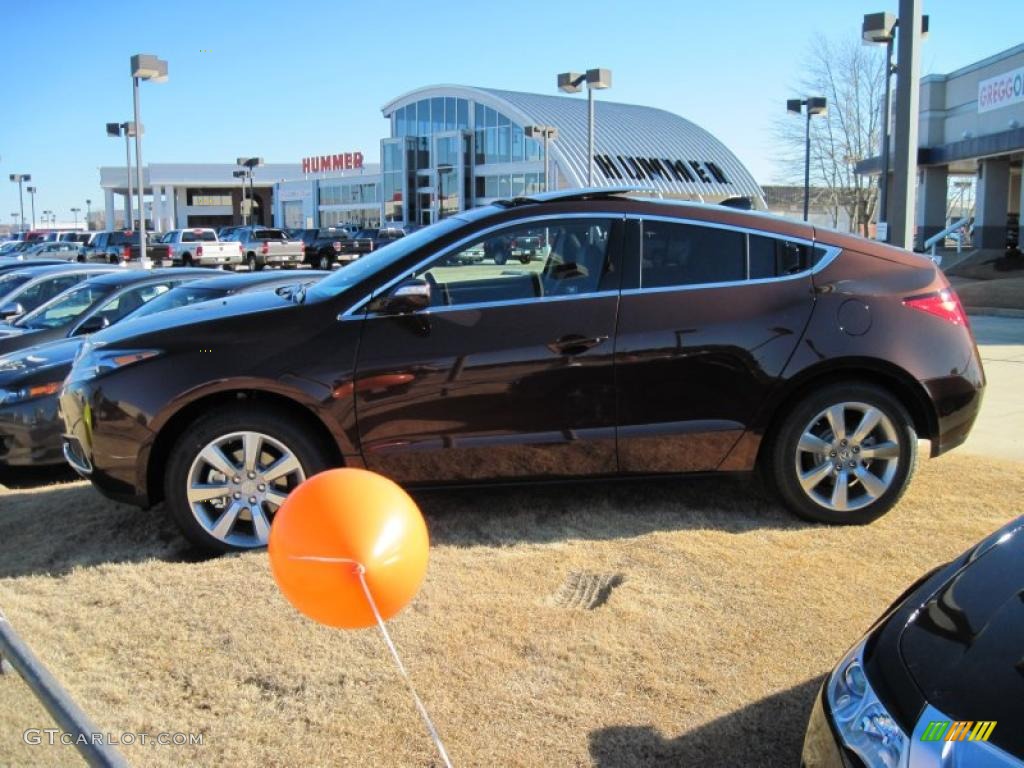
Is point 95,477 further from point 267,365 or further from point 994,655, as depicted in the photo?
point 994,655

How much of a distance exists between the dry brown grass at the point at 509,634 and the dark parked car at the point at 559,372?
37 centimetres

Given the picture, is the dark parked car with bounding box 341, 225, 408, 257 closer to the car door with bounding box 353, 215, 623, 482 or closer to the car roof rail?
the car roof rail

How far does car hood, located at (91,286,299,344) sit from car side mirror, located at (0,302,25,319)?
7047 millimetres

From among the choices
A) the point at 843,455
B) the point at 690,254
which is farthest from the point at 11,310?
the point at 843,455

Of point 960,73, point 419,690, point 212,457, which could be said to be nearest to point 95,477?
point 212,457

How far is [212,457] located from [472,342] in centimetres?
139

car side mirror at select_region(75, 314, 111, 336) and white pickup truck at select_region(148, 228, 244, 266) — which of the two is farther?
white pickup truck at select_region(148, 228, 244, 266)

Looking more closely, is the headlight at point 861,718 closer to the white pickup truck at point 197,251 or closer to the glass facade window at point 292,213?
the white pickup truck at point 197,251

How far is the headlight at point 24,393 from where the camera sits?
6359mm

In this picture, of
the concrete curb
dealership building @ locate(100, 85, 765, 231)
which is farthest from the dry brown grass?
dealership building @ locate(100, 85, 765, 231)

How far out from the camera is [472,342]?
180 inches

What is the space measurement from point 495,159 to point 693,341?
67.1 m

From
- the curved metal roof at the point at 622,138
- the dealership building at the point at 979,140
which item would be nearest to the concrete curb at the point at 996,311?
the dealership building at the point at 979,140

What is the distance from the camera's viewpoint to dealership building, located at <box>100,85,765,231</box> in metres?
66.9
